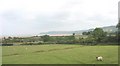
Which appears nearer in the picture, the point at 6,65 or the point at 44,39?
the point at 6,65

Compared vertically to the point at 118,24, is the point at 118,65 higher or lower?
lower

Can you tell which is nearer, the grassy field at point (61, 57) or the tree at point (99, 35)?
the grassy field at point (61, 57)

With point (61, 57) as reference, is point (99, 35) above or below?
above

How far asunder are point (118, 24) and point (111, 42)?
16290 mm

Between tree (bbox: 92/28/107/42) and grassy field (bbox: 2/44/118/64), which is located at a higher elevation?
tree (bbox: 92/28/107/42)

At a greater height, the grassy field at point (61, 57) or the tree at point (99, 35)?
the tree at point (99, 35)

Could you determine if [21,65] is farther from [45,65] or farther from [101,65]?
[101,65]

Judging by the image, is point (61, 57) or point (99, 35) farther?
point (99, 35)

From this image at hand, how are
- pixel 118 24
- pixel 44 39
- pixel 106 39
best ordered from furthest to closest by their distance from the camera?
pixel 44 39
pixel 118 24
pixel 106 39

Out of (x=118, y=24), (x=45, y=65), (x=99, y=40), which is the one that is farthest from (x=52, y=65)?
(x=118, y=24)

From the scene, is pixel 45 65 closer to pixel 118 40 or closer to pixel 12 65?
pixel 12 65

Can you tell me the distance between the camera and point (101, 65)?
3023 cm

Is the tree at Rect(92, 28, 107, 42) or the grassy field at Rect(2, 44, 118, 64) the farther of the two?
the tree at Rect(92, 28, 107, 42)

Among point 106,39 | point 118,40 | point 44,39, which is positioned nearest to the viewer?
point 118,40
